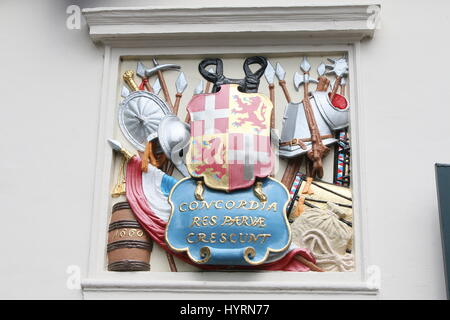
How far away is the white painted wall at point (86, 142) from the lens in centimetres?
666

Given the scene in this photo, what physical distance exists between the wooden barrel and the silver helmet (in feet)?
1.61

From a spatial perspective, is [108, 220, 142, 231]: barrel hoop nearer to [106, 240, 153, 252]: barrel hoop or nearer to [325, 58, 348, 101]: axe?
[106, 240, 153, 252]: barrel hoop

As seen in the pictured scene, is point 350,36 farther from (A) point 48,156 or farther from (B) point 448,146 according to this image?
(A) point 48,156

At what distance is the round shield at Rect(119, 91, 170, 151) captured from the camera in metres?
7.10

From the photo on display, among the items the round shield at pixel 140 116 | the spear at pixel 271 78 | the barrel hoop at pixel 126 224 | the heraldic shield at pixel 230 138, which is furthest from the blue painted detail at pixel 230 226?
the spear at pixel 271 78

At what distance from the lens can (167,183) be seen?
694 cm

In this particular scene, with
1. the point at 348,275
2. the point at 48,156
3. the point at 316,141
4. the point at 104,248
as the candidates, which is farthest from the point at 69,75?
the point at 348,275

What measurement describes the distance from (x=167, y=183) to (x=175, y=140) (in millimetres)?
319

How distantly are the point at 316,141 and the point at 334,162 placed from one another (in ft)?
0.67

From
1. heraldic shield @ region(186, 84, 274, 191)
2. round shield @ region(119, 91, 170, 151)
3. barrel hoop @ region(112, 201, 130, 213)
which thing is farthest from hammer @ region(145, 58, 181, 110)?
barrel hoop @ region(112, 201, 130, 213)

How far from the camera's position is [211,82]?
23.8ft

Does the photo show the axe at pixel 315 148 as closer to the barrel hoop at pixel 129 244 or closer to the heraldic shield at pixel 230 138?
the heraldic shield at pixel 230 138

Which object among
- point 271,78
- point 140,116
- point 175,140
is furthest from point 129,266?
point 271,78
